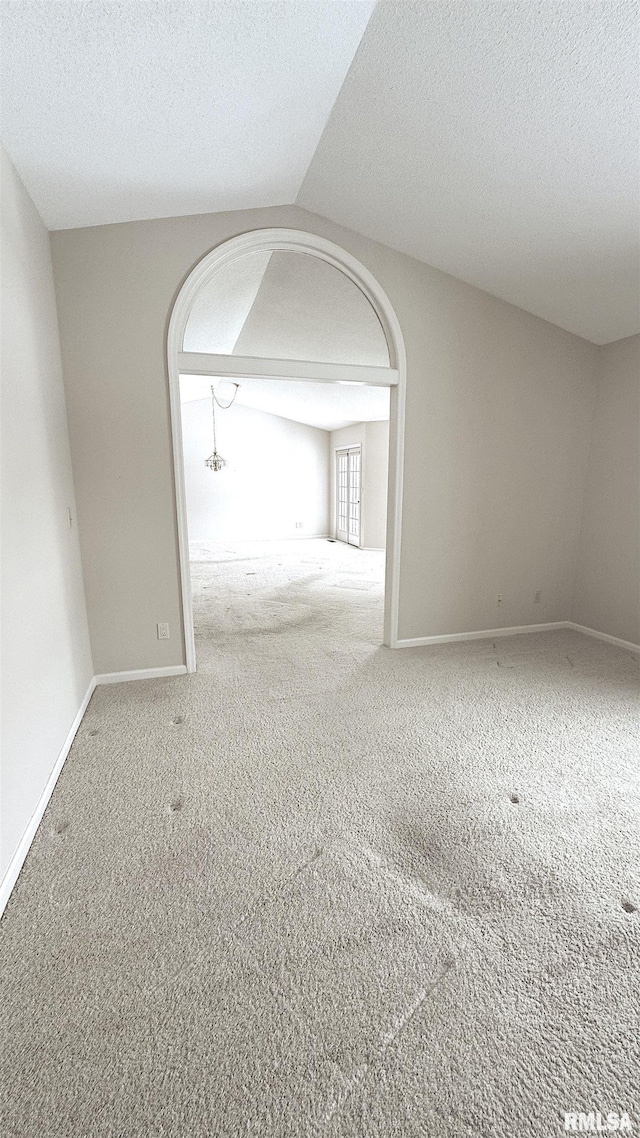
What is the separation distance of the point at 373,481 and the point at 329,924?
22.7 feet

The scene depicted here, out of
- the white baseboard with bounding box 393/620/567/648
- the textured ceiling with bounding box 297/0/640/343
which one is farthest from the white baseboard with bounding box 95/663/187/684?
the textured ceiling with bounding box 297/0/640/343

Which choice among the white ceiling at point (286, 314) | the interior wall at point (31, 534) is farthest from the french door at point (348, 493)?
the interior wall at point (31, 534)

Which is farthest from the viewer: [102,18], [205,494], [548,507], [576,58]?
[205,494]

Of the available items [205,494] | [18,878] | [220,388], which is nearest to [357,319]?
[18,878]

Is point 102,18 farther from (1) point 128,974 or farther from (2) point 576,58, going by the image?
(1) point 128,974

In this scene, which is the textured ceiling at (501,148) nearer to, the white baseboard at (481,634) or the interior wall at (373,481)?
the white baseboard at (481,634)

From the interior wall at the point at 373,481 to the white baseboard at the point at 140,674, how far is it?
198 inches

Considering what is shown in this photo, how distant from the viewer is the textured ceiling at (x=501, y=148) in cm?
163

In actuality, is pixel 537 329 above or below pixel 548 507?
above

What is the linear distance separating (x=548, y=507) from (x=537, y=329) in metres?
1.36

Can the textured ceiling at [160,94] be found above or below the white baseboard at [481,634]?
above

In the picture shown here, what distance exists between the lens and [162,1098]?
1004 millimetres

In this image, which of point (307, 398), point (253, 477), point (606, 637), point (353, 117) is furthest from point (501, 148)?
point (253, 477)

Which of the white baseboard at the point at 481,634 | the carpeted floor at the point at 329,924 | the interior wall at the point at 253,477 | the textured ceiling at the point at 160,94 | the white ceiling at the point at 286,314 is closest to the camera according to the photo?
the carpeted floor at the point at 329,924
